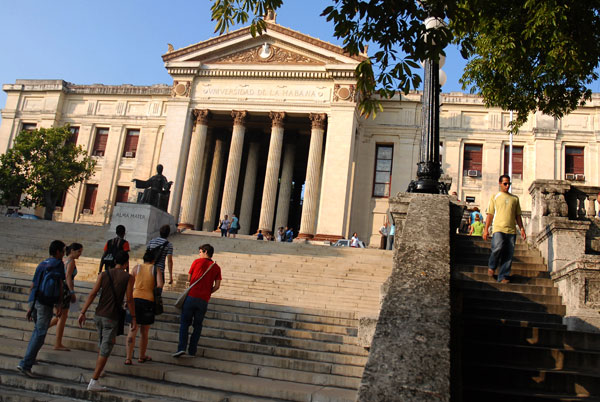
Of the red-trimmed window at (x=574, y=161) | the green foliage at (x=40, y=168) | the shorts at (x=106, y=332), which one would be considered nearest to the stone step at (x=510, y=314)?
the shorts at (x=106, y=332)

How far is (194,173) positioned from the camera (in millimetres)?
29781

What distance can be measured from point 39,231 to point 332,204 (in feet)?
47.4

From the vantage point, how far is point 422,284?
13.7 feet

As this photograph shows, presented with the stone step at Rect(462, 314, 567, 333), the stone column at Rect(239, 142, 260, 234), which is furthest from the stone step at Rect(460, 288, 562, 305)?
the stone column at Rect(239, 142, 260, 234)

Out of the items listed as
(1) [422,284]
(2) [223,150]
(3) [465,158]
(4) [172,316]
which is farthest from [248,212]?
(1) [422,284]

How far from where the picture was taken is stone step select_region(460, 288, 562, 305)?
7.26 meters

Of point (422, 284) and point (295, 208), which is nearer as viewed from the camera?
point (422, 284)

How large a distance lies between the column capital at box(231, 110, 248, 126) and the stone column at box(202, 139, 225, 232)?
358cm

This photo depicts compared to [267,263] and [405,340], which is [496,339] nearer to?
[405,340]

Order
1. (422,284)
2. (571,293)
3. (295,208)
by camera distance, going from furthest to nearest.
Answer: (295,208) < (571,293) < (422,284)

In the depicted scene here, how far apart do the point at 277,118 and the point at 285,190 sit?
14.4 feet

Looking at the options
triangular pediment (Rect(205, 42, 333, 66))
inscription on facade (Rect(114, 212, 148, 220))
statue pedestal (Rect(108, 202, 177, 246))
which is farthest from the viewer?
triangular pediment (Rect(205, 42, 333, 66))

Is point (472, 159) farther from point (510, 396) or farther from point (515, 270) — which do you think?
point (510, 396)

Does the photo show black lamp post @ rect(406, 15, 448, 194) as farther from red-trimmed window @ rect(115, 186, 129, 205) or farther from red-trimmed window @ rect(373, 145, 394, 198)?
red-trimmed window @ rect(115, 186, 129, 205)
